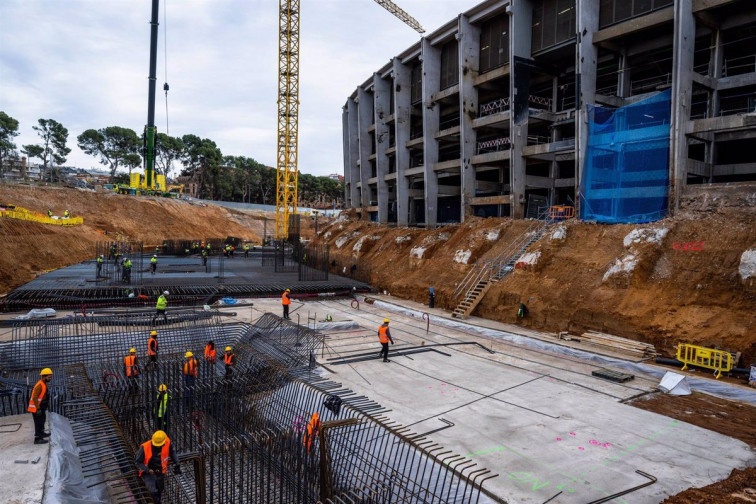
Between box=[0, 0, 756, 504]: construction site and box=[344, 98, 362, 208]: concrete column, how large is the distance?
592 inches

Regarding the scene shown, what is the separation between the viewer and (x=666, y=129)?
21.1m

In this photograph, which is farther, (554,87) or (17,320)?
(554,87)

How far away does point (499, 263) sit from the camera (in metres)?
24.8

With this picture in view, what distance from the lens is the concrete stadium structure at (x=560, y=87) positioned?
2138 centimetres

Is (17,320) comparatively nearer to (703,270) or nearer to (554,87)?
(703,270)

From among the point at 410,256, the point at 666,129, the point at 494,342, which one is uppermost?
the point at 666,129

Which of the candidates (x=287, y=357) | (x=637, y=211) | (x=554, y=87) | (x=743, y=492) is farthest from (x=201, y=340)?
(x=554, y=87)

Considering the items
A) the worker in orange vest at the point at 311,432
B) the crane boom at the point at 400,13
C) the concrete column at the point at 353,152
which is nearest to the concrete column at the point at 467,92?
the concrete column at the point at 353,152

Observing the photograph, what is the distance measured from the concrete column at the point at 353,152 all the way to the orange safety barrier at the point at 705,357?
153 ft

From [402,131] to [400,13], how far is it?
144 feet

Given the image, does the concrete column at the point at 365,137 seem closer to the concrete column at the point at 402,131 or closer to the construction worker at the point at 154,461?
the concrete column at the point at 402,131

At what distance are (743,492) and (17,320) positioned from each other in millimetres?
21338

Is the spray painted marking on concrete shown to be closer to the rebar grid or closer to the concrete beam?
the rebar grid

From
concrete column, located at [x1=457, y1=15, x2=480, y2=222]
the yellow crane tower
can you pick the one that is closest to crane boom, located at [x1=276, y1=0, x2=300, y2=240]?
the yellow crane tower
